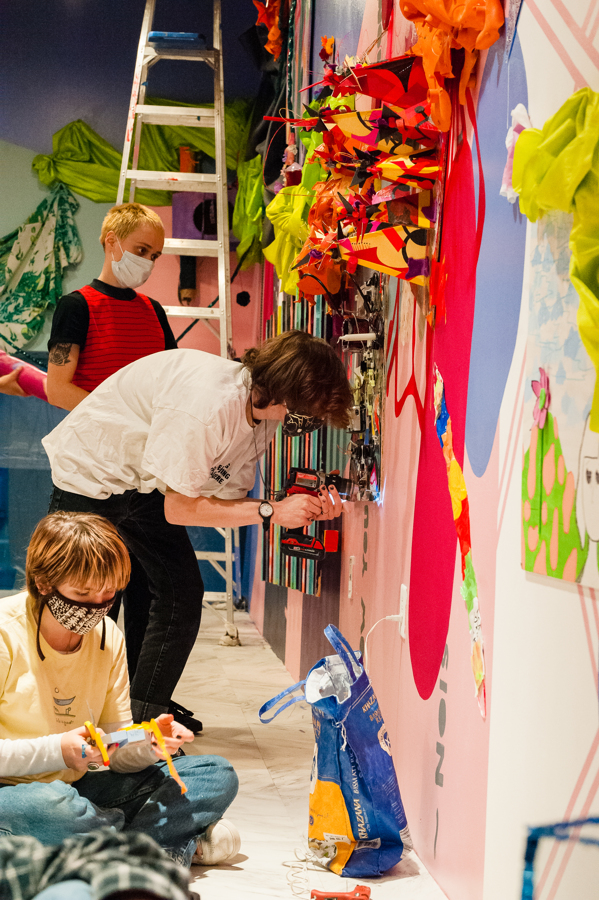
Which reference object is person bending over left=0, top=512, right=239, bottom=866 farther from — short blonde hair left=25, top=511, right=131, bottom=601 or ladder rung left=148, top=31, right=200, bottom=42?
ladder rung left=148, top=31, right=200, bottom=42

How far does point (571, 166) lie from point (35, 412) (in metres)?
3.83

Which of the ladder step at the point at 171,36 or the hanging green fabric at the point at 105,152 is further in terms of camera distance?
the hanging green fabric at the point at 105,152

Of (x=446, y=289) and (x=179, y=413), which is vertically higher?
(x=446, y=289)

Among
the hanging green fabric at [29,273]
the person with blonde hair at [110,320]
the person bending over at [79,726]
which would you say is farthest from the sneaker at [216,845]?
the hanging green fabric at [29,273]

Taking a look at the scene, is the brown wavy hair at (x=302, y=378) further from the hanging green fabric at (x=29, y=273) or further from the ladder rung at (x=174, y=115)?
the hanging green fabric at (x=29, y=273)

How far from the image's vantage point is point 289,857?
1.42 meters

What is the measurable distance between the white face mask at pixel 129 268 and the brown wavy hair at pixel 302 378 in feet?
2.17

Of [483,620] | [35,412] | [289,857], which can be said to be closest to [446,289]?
[483,620]

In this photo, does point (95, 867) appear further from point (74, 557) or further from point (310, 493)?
point (310, 493)

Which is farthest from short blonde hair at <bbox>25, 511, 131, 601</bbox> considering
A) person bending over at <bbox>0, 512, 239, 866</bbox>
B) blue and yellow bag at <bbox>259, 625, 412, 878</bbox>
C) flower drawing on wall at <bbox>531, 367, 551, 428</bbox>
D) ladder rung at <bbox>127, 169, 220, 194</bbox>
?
ladder rung at <bbox>127, 169, 220, 194</bbox>

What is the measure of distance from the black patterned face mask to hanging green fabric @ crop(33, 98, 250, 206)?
340 cm

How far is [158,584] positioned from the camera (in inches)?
71.1

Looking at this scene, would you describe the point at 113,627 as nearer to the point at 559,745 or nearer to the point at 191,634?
the point at 191,634

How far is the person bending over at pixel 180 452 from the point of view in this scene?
60.8 inches
